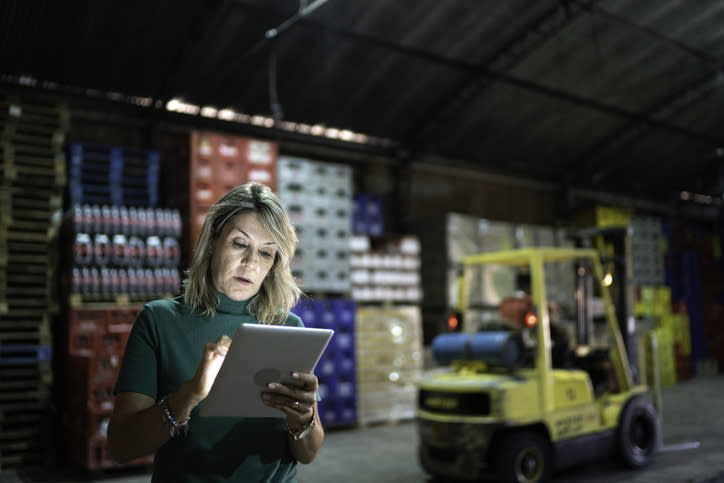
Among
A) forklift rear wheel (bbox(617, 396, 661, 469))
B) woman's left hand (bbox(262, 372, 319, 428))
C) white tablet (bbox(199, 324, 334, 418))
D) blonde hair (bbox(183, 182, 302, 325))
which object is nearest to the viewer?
white tablet (bbox(199, 324, 334, 418))

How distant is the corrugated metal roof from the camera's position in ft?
27.8

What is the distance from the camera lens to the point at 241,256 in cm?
177

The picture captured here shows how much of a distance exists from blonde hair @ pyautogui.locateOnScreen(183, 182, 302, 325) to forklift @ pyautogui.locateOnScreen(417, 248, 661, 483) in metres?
4.36

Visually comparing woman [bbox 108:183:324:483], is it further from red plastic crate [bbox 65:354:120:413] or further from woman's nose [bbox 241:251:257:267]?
red plastic crate [bbox 65:354:120:413]

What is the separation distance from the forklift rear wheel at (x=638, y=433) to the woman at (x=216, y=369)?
5876mm

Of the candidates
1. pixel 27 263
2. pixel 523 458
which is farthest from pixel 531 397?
pixel 27 263

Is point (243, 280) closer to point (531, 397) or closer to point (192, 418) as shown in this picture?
point (192, 418)

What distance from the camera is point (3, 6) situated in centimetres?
752

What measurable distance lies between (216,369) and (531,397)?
5.06 metres

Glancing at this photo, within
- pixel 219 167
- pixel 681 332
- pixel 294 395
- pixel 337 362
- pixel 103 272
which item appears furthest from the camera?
pixel 681 332

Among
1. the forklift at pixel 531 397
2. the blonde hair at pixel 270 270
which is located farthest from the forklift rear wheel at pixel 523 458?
the blonde hair at pixel 270 270

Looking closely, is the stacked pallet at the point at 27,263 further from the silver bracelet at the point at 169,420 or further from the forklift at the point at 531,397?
the silver bracelet at the point at 169,420

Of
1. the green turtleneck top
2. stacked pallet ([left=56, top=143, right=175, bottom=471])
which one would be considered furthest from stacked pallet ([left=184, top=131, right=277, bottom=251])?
the green turtleneck top

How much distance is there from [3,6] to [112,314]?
401cm
